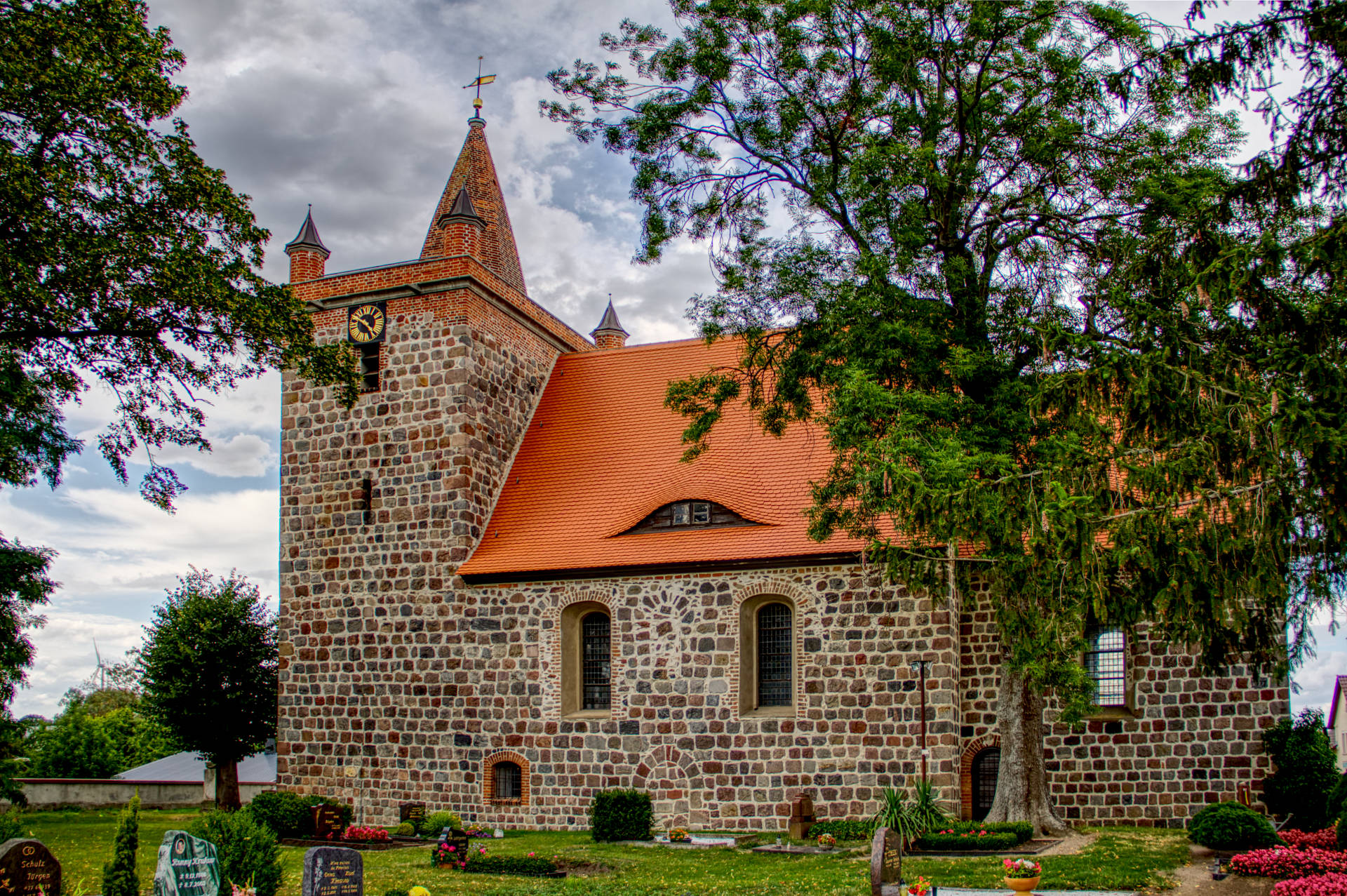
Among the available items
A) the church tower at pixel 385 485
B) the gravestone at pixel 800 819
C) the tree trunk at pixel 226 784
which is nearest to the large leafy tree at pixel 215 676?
the tree trunk at pixel 226 784

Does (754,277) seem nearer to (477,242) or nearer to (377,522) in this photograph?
(477,242)

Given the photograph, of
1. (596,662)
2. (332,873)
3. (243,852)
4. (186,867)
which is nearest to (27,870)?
(186,867)

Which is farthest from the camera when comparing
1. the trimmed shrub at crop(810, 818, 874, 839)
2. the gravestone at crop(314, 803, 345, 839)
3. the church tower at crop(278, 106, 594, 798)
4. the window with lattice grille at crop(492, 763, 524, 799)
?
the church tower at crop(278, 106, 594, 798)

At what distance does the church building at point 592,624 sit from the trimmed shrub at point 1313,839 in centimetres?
205

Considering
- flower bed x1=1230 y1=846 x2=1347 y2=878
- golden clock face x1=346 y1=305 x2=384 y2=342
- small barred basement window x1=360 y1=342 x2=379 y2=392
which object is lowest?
flower bed x1=1230 y1=846 x2=1347 y2=878

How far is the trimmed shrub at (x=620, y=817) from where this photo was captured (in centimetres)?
1727

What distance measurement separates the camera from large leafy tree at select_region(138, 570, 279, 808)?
77.8ft

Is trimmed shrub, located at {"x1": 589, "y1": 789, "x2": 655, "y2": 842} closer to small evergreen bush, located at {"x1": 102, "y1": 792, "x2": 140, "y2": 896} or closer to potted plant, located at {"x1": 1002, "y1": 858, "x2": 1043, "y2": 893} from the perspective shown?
small evergreen bush, located at {"x1": 102, "y1": 792, "x2": 140, "y2": 896}

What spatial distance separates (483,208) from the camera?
81.4ft

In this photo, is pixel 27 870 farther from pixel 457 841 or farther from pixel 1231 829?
pixel 1231 829

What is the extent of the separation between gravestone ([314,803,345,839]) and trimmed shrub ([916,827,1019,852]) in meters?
9.01

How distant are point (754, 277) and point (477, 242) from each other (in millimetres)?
7950

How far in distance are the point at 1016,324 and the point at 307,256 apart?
15222mm

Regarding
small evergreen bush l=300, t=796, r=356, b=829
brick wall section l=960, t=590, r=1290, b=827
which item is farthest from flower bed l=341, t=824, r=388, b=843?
brick wall section l=960, t=590, r=1290, b=827
